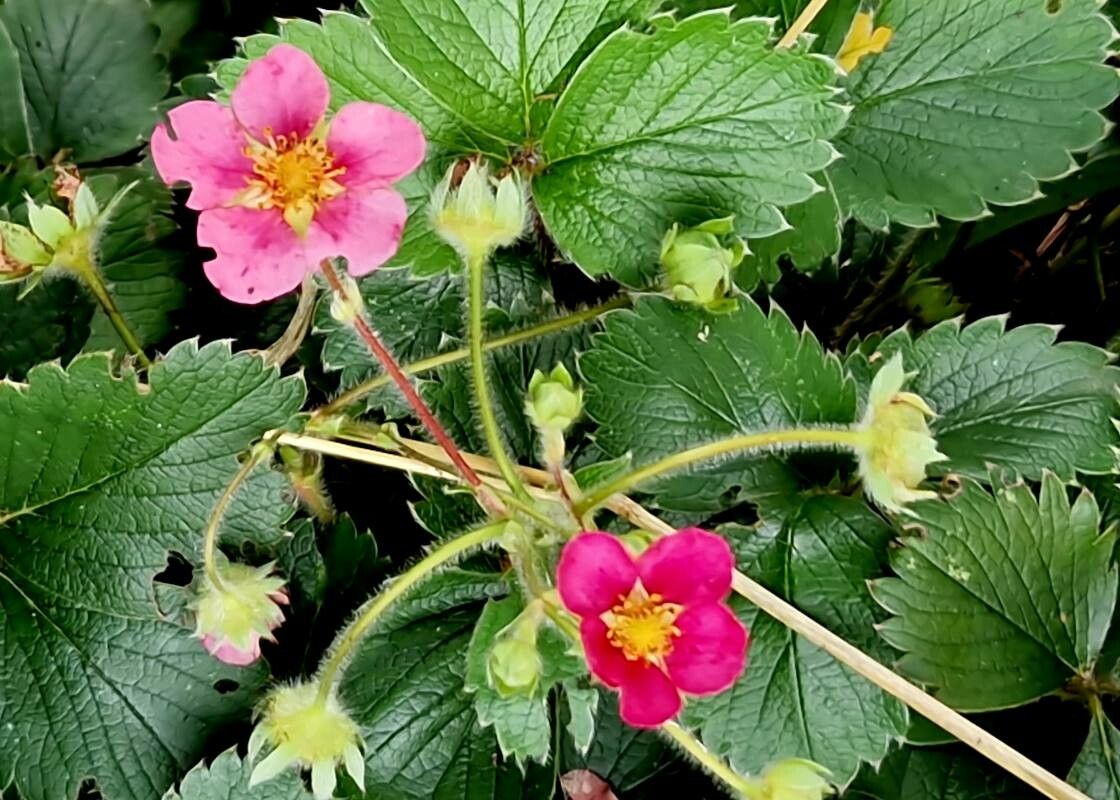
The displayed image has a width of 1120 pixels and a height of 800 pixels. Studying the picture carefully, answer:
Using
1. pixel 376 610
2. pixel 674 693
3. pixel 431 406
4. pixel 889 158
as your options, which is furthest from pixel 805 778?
pixel 889 158

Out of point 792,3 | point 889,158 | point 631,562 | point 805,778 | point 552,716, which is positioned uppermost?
point 792,3

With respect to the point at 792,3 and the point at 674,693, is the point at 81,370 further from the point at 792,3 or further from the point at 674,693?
the point at 792,3

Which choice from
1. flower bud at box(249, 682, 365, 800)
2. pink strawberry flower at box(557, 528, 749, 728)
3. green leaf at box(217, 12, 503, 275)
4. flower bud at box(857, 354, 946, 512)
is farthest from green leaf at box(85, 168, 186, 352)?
flower bud at box(857, 354, 946, 512)

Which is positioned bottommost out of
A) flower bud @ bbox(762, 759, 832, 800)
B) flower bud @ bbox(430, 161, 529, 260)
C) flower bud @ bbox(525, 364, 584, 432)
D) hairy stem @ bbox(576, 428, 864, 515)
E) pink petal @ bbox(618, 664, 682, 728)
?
flower bud @ bbox(762, 759, 832, 800)

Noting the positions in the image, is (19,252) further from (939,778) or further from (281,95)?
(939,778)

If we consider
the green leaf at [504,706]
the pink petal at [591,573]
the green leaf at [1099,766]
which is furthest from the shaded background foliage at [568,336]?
the pink petal at [591,573]

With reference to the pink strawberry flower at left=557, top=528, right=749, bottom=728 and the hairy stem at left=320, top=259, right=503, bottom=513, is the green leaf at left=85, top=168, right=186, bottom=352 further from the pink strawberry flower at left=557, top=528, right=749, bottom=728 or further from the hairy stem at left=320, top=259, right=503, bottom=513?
the pink strawberry flower at left=557, top=528, right=749, bottom=728
